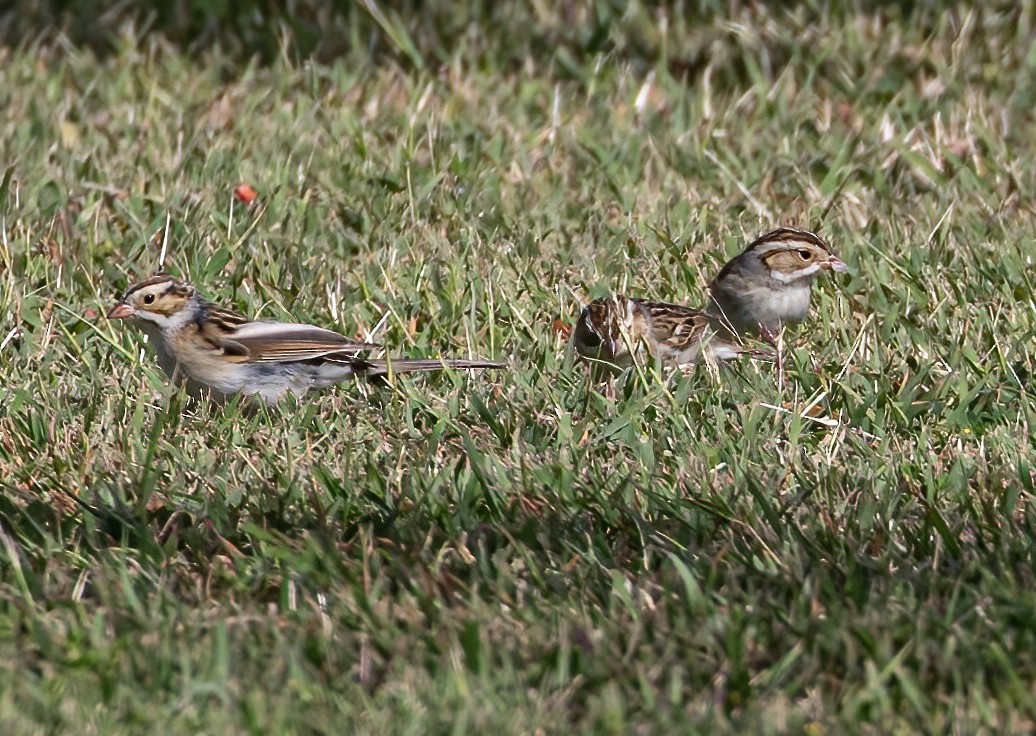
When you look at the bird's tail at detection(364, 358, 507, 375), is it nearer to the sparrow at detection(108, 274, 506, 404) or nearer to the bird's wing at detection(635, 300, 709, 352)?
the sparrow at detection(108, 274, 506, 404)

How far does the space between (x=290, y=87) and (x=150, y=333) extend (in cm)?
439

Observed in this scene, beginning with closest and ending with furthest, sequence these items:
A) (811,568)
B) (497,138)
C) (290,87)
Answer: (811,568)
(497,138)
(290,87)

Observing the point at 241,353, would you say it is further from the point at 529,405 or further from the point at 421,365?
the point at 529,405

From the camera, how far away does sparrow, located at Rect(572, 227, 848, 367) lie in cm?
679

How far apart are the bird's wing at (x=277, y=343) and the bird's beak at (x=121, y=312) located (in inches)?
11.0

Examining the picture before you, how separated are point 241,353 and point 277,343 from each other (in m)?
0.14

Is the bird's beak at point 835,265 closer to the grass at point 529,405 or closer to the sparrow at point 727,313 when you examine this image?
the sparrow at point 727,313

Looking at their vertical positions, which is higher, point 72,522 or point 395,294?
point 72,522

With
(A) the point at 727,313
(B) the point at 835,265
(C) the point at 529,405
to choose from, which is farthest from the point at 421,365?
(B) the point at 835,265

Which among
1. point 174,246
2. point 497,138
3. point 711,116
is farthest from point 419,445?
point 711,116

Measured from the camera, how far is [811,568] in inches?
192

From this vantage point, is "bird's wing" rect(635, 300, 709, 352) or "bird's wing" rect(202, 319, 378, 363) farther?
"bird's wing" rect(635, 300, 709, 352)

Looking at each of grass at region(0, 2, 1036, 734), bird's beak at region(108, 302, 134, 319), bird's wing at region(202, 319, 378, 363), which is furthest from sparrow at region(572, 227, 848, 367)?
bird's beak at region(108, 302, 134, 319)

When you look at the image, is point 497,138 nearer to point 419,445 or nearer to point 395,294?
point 395,294
